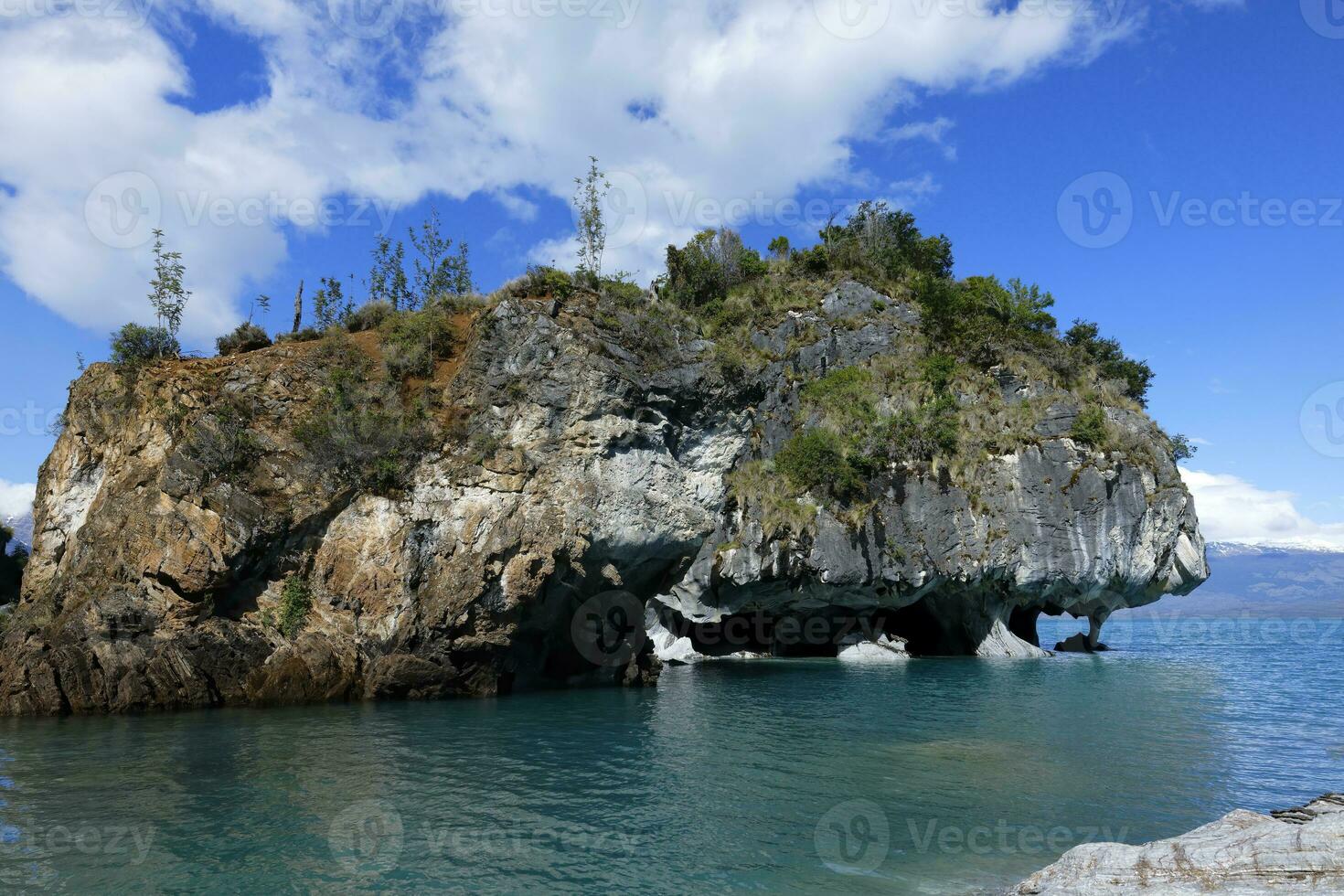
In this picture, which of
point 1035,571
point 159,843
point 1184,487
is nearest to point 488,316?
point 159,843

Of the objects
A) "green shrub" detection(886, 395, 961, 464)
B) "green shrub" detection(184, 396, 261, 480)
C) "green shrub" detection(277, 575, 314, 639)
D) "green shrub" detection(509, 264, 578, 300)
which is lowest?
"green shrub" detection(277, 575, 314, 639)

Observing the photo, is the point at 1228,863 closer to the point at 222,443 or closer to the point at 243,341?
the point at 222,443

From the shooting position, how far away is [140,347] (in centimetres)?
2983

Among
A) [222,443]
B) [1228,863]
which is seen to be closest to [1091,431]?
[1228,863]

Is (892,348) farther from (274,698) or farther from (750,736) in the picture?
(274,698)

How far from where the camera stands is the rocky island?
82.5 feet

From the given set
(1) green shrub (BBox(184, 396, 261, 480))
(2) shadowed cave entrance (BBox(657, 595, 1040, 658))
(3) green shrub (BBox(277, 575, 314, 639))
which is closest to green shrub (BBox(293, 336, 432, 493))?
(1) green shrub (BBox(184, 396, 261, 480))

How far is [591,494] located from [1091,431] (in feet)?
85.6

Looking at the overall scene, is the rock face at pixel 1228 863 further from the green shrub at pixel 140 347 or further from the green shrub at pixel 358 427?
the green shrub at pixel 140 347

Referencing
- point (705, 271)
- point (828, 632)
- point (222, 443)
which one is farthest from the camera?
point (705, 271)

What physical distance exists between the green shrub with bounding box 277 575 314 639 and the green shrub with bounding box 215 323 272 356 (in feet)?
36.8

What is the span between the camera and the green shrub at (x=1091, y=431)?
39531mm

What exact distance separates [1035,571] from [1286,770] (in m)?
22.5

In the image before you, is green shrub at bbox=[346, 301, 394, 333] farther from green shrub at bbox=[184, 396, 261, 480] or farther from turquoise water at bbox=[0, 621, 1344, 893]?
turquoise water at bbox=[0, 621, 1344, 893]
